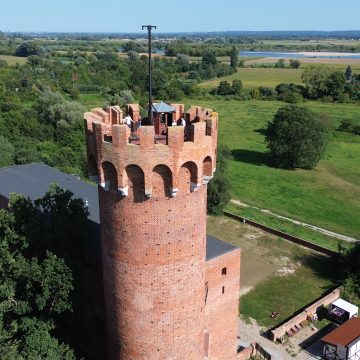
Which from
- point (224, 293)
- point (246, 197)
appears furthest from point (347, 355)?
point (246, 197)

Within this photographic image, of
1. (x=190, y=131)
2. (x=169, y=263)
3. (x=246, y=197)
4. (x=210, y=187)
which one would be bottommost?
(x=246, y=197)

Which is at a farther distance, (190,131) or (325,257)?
(325,257)

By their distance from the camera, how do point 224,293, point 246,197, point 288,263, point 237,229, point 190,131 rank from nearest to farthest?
point 190,131, point 224,293, point 288,263, point 237,229, point 246,197

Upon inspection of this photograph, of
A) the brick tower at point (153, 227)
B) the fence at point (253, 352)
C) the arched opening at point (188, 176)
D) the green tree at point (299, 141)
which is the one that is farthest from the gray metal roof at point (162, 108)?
the green tree at point (299, 141)

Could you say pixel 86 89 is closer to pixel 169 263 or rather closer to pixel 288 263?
pixel 288 263

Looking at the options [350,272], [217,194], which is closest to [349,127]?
[217,194]

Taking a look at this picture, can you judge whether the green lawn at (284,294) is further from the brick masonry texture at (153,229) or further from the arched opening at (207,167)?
the arched opening at (207,167)

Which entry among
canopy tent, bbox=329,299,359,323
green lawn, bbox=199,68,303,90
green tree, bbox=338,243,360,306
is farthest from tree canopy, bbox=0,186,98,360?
green lawn, bbox=199,68,303,90
